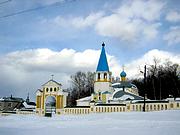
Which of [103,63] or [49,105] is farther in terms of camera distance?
[49,105]

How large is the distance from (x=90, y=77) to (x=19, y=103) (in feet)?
76.0

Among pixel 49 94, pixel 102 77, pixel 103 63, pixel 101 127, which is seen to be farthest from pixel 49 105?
pixel 101 127

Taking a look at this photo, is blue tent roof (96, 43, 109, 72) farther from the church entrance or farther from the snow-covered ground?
the snow-covered ground

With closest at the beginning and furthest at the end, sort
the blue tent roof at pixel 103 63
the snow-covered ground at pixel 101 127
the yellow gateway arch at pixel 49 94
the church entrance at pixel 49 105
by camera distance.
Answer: the snow-covered ground at pixel 101 127
the yellow gateway arch at pixel 49 94
the church entrance at pixel 49 105
the blue tent roof at pixel 103 63

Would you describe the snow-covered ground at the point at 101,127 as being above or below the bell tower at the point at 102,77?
below

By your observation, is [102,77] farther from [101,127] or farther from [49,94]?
[101,127]

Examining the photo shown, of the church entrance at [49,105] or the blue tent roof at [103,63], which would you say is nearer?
the church entrance at [49,105]

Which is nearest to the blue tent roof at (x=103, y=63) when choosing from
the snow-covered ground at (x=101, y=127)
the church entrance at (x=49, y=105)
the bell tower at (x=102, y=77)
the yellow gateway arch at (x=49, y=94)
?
the bell tower at (x=102, y=77)

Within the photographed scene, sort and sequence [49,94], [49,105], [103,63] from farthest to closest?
1. [49,105]
2. [103,63]
3. [49,94]

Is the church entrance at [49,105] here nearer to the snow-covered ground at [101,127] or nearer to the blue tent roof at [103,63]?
the blue tent roof at [103,63]

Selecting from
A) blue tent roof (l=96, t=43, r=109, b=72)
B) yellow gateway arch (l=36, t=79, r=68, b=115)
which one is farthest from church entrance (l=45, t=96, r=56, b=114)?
blue tent roof (l=96, t=43, r=109, b=72)

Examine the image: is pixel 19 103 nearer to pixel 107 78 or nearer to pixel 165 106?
pixel 107 78

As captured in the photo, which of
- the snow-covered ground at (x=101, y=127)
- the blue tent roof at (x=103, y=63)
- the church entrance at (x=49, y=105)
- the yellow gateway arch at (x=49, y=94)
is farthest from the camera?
the blue tent roof at (x=103, y=63)

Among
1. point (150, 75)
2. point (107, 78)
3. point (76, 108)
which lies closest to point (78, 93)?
point (150, 75)
